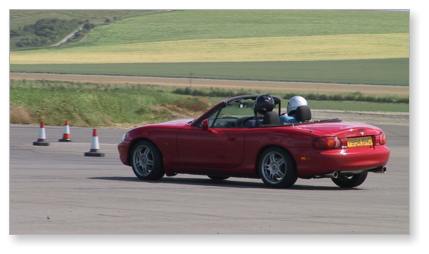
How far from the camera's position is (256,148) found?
52.4 feet

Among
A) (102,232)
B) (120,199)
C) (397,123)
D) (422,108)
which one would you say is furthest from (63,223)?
(397,123)

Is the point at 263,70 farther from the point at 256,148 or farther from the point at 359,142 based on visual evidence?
the point at 359,142

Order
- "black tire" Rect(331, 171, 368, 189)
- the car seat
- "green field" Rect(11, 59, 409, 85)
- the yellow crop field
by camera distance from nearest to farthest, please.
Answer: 1. the car seat
2. "black tire" Rect(331, 171, 368, 189)
3. the yellow crop field
4. "green field" Rect(11, 59, 409, 85)

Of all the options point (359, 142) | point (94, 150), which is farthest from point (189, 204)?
point (94, 150)

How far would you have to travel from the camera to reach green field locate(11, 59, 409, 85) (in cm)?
4425

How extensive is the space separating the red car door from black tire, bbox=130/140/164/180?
1.24 ft

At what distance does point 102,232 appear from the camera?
11.3 metres

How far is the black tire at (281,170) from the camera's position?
1568cm

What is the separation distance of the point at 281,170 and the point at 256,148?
0.44m

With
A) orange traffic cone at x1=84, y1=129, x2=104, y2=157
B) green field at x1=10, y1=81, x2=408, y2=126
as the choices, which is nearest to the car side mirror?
orange traffic cone at x1=84, y1=129, x2=104, y2=157

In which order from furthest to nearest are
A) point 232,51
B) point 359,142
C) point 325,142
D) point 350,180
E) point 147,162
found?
1. point 232,51
2. point 147,162
3. point 350,180
4. point 359,142
5. point 325,142

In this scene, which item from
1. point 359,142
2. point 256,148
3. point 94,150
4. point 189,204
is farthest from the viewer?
point 94,150

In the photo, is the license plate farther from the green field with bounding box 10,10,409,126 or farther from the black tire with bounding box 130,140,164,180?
the green field with bounding box 10,10,409,126
